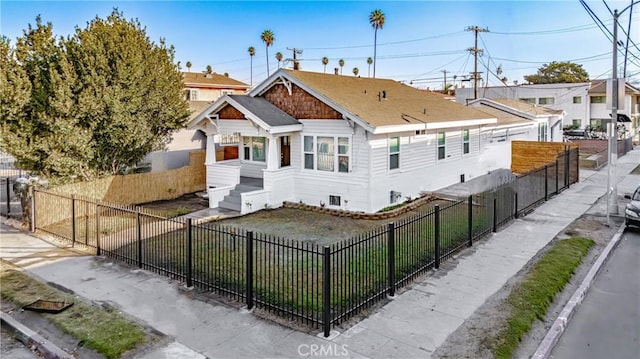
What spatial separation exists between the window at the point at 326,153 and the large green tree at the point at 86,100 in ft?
19.7

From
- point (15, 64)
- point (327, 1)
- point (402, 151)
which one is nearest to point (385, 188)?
point (402, 151)

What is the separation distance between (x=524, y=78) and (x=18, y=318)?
102534 millimetres

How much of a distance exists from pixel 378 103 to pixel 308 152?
3.71 meters

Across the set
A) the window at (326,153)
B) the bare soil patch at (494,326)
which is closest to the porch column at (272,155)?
the window at (326,153)

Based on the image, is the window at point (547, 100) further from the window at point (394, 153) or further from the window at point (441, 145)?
the window at point (394, 153)

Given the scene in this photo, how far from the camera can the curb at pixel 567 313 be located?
290 inches

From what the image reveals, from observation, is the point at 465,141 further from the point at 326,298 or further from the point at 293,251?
the point at 326,298

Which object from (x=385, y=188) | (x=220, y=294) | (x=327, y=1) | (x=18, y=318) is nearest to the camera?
(x=18, y=318)

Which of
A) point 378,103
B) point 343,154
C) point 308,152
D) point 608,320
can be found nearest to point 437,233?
point 608,320

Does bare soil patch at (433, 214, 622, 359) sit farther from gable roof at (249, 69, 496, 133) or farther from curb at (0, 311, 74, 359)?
gable roof at (249, 69, 496, 133)

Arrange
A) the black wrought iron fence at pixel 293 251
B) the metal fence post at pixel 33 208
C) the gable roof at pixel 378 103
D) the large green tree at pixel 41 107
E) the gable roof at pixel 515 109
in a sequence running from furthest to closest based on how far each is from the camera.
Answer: the gable roof at pixel 515 109, the gable roof at pixel 378 103, the large green tree at pixel 41 107, the metal fence post at pixel 33 208, the black wrought iron fence at pixel 293 251

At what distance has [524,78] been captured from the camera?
97.0m

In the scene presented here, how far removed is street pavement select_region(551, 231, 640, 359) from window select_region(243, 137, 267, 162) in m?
13.4

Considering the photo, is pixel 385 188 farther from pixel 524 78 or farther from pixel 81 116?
pixel 524 78
